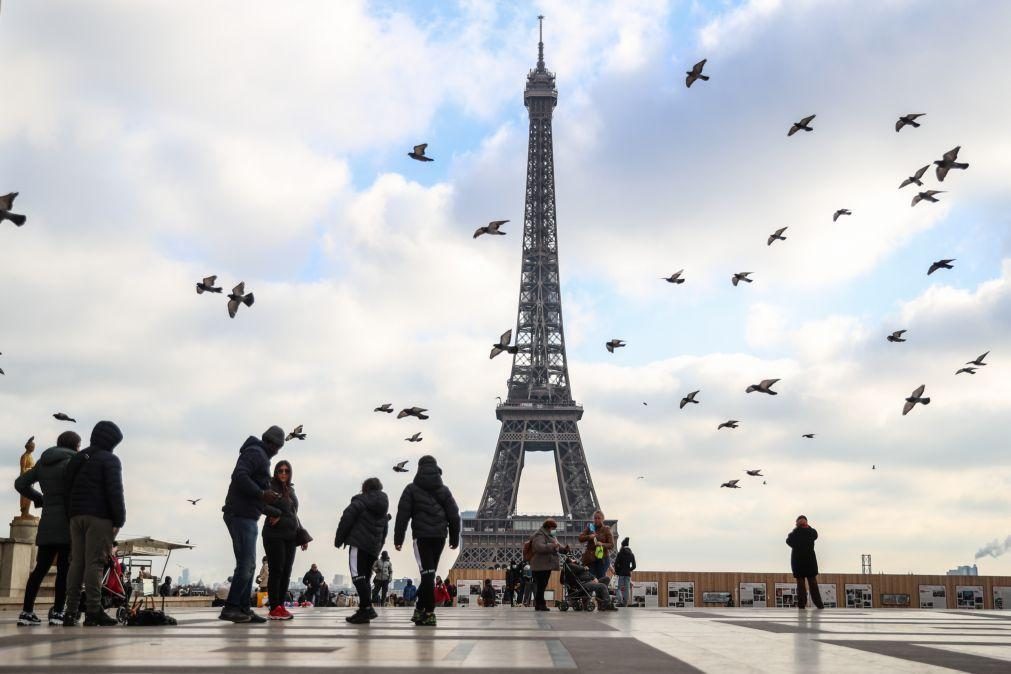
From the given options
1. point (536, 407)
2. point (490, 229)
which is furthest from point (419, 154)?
point (536, 407)

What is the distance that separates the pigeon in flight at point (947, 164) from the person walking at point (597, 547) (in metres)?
9.66

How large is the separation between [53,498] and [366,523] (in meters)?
3.75

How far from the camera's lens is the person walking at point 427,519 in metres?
13.7

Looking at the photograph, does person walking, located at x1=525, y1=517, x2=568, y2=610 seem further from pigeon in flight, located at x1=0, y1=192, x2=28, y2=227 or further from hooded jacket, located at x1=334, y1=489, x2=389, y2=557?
pigeon in flight, located at x1=0, y1=192, x2=28, y2=227

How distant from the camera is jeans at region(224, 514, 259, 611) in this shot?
44.0 feet

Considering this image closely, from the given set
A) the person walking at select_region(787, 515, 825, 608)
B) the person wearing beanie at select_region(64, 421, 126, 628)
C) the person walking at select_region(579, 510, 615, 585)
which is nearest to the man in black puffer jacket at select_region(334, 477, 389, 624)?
the person wearing beanie at select_region(64, 421, 126, 628)

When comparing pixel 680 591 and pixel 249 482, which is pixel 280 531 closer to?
pixel 249 482

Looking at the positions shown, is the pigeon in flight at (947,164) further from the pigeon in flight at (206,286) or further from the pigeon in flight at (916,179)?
the pigeon in flight at (206,286)

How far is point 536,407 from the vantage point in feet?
314

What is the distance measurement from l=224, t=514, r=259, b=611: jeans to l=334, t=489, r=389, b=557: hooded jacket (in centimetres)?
170

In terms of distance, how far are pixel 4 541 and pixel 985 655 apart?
18.7m

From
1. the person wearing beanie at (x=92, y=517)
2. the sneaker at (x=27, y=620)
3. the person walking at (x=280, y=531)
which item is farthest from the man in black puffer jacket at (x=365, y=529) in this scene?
the sneaker at (x=27, y=620)

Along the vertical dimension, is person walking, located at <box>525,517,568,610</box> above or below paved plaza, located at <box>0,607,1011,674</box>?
above

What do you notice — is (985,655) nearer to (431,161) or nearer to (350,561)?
(350,561)
